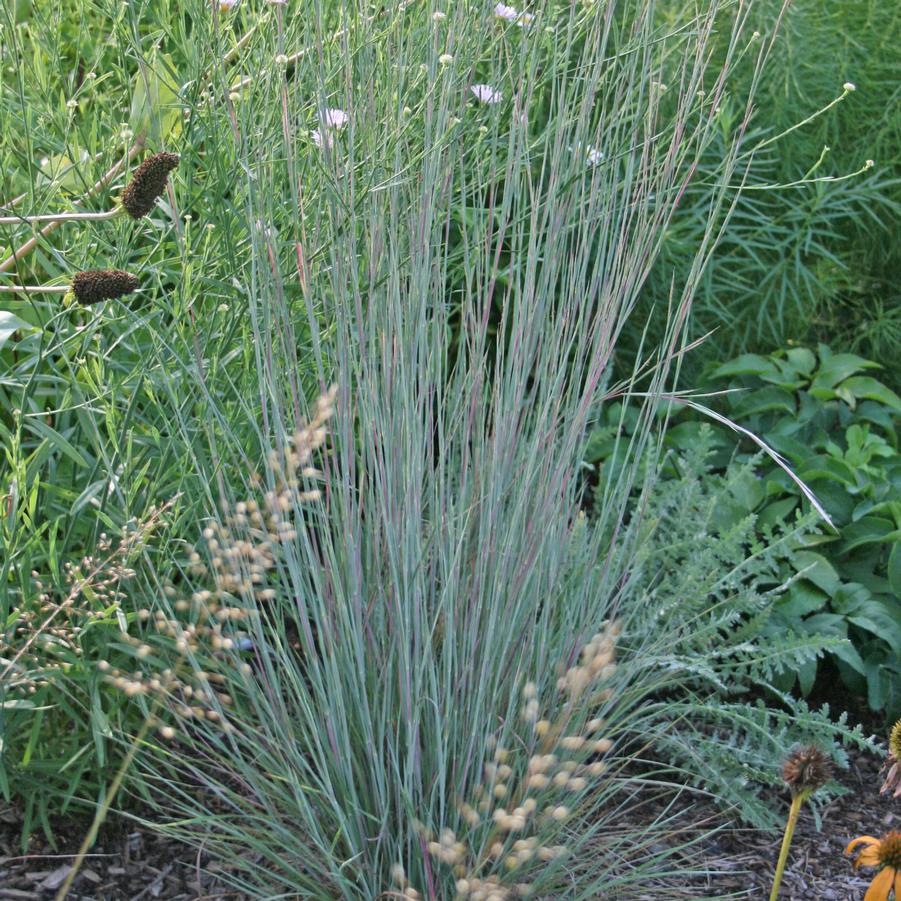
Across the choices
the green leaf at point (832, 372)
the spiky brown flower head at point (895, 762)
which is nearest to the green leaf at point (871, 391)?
the green leaf at point (832, 372)

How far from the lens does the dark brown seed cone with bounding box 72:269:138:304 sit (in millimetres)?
1750

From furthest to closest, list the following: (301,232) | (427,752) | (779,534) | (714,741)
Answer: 1. (779,534)
2. (714,741)
3. (427,752)
4. (301,232)

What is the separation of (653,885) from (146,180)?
1.59 metres

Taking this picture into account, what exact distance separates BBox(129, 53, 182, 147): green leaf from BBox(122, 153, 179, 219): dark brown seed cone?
0.61 feet

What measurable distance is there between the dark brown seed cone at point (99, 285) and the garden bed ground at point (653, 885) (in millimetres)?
988

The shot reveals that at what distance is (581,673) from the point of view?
1626 millimetres

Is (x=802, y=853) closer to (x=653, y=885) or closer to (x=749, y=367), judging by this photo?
(x=653, y=885)

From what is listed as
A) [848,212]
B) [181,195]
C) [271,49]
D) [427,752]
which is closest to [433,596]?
[427,752]

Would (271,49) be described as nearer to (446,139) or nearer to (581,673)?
(446,139)

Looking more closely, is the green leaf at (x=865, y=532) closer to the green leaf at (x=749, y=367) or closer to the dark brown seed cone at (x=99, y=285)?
the green leaf at (x=749, y=367)

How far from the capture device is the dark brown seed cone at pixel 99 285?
5.74 ft

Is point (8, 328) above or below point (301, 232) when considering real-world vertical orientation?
below

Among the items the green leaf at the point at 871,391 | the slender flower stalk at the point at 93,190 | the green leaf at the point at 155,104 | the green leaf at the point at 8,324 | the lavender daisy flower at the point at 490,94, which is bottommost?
the green leaf at the point at 871,391

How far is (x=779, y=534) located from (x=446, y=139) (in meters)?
1.60
